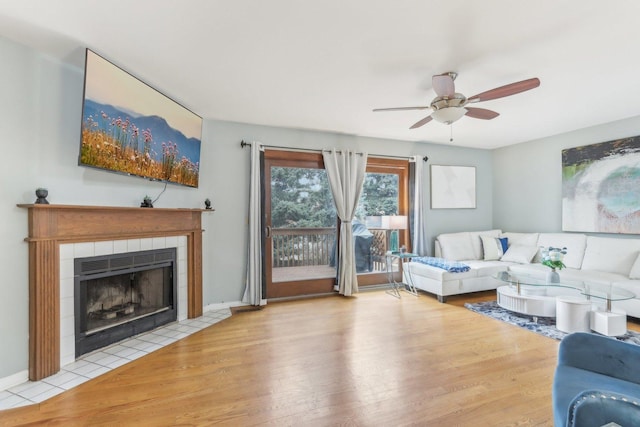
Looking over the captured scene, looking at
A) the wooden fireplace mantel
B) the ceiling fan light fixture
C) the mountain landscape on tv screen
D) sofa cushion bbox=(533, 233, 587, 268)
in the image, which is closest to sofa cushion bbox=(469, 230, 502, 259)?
sofa cushion bbox=(533, 233, 587, 268)

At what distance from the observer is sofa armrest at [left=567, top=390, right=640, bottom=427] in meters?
0.99

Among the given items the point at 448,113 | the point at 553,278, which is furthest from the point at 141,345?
the point at 553,278

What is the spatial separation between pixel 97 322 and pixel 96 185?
1.26m

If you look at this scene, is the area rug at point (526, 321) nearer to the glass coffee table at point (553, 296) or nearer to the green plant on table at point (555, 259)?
the glass coffee table at point (553, 296)

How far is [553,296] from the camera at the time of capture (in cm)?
358

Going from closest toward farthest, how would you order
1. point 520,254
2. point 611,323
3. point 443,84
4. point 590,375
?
point 590,375 < point 443,84 < point 611,323 < point 520,254

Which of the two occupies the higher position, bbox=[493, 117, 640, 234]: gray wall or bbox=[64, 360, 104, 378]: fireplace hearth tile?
bbox=[493, 117, 640, 234]: gray wall

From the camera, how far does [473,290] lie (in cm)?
445

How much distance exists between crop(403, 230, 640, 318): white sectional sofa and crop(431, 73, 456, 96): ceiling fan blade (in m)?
2.60

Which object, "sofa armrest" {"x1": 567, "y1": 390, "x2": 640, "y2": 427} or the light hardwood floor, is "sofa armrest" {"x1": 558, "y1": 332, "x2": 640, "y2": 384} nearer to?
the light hardwood floor

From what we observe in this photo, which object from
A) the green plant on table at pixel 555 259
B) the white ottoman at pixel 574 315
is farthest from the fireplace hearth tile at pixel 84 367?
the green plant on table at pixel 555 259

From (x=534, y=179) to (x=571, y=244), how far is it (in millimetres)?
1299

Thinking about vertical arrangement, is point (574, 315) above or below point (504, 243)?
below

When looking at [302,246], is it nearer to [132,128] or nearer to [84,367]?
[132,128]
